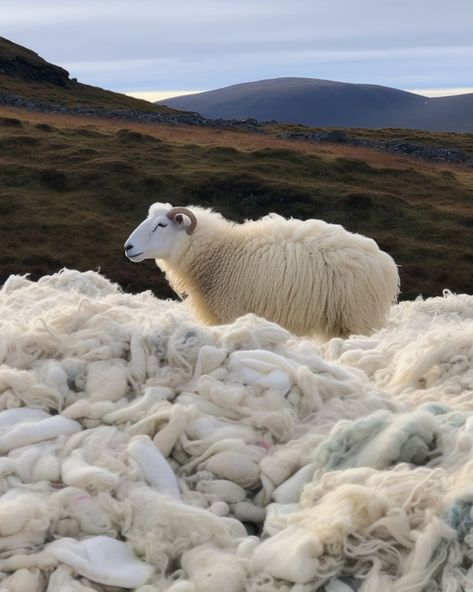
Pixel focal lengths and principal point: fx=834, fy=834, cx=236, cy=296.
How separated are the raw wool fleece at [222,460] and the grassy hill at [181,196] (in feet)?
53.3

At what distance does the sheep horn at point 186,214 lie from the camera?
11180 millimetres

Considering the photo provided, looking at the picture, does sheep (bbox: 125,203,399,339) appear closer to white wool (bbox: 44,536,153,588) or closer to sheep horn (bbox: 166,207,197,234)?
sheep horn (bbox: 166,207,197,234)

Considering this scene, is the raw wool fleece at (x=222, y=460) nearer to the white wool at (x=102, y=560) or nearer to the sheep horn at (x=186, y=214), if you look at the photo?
the white wool at (x=102, y=560)

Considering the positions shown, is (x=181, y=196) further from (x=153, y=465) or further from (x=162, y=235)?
(x=153, y=465)

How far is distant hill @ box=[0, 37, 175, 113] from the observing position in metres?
65.4

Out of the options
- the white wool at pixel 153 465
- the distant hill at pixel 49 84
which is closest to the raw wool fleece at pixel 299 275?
the white wool at pixel 153 465

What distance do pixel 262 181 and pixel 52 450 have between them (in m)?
25.9

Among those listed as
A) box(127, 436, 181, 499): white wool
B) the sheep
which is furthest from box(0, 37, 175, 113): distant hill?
box(127, 436, 181, 499): white wool

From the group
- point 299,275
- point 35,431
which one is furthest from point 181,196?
point 35,431

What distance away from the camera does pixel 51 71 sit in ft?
251

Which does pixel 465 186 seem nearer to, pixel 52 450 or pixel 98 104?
pixel 52 450

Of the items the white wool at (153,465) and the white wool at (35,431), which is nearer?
the white wool at (153,465)

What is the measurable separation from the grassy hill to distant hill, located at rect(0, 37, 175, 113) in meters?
29.7

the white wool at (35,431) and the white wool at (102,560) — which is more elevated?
the white wool at (35,431)
